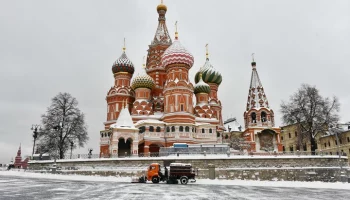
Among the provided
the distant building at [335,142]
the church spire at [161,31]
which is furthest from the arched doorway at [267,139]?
the church spire at [161,31]

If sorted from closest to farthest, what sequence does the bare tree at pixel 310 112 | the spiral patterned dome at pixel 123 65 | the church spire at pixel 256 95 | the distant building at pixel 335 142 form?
the bare tree at pixel 310 112
the church spire at pixel 256 95
the spiral patterned dome at pixel 123 65
the distant building at pixel 335 142

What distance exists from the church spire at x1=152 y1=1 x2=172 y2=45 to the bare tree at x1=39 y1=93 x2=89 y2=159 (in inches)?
852

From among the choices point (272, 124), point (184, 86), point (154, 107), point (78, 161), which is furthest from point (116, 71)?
point (272, 124)

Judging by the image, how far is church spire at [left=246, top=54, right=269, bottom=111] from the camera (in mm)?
47750

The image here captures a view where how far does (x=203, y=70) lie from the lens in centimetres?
5356

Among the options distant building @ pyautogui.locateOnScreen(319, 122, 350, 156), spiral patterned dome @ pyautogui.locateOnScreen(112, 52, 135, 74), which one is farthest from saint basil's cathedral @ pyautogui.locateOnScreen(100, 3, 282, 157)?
distant building @ pyautogui.locateOnScreen(319, 122, 350, 156)

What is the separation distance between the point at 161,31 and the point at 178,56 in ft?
46.0

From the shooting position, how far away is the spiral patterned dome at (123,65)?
4956 cm

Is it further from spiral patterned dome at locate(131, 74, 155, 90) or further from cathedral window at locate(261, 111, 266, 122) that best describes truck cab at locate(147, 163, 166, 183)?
cathedral window at locate(261, 111, 266, 122)

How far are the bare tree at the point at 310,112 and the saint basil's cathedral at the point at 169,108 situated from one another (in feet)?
25.6

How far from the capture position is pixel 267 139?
45719mm

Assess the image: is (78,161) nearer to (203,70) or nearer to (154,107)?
(154,107)

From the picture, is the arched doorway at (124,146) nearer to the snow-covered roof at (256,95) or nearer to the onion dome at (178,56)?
the onion dome at (178,56)

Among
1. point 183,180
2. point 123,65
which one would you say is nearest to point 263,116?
point 123,65
